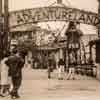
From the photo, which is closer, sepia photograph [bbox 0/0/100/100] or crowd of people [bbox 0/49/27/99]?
crowd of people [bbox 0/49/27/99]

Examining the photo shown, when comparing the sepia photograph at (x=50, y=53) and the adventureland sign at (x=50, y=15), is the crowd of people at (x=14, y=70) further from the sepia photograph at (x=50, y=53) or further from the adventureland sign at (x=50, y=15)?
the adventureland sign at (x=50, y=15)

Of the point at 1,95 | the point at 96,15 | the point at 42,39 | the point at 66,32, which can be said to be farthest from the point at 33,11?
the point at 42,39

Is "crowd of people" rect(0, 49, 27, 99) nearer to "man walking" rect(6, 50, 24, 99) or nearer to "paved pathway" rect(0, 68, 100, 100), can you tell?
"man walking" rect(6, 50, 24, 99)

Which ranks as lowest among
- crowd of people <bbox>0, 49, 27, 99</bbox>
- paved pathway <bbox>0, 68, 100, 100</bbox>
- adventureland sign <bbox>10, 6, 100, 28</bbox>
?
paved pathway <bbox>0, 68, 100, 100</bbox>

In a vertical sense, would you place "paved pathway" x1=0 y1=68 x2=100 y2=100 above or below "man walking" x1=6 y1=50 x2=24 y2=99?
below

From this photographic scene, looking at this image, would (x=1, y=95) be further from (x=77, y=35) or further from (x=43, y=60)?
(x=43, y=60)

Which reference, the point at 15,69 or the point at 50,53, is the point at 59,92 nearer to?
the point at 15,69

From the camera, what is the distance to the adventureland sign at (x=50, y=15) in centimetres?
2914

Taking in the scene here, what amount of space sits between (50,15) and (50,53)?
2931cm

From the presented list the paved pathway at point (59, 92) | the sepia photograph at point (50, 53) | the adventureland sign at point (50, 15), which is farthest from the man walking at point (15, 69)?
the adventureland sign at point (50, 15)

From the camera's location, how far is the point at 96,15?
97.8ft

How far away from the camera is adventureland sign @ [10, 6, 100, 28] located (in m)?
29.1

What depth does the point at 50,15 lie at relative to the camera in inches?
1161

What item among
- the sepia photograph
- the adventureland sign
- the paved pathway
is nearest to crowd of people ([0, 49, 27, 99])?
the sepia photograph
